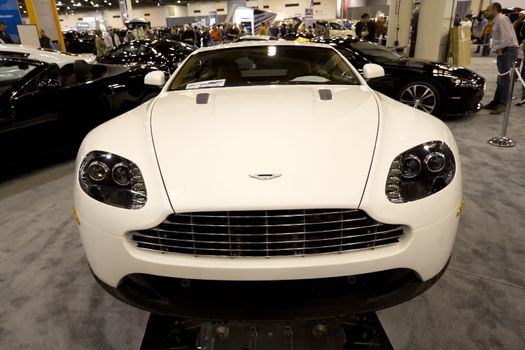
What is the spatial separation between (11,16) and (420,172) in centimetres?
1092

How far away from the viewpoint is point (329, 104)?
1.89 m

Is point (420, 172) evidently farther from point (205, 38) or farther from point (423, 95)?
point (205, 38)

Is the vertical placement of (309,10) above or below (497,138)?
above

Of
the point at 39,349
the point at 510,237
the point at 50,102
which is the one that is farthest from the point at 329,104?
the point at 50,102

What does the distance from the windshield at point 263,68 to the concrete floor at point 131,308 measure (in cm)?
123

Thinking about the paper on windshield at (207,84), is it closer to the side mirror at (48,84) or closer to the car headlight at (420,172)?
the car headlight at (420,172)

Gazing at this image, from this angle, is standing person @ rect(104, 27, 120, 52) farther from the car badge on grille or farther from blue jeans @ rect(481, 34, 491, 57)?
the car badge on grille

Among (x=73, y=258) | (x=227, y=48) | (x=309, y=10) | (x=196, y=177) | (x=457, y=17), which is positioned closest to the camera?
(x=196, y=177)

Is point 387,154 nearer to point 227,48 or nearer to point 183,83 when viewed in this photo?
point 183,83

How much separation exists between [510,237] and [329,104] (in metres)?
1.46

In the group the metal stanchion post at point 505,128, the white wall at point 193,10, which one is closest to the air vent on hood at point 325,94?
the metal stanchion post at point 505,128

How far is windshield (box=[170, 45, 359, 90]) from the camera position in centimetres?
246

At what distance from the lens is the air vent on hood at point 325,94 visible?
1994 mm

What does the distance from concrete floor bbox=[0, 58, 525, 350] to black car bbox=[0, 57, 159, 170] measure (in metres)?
0.63
